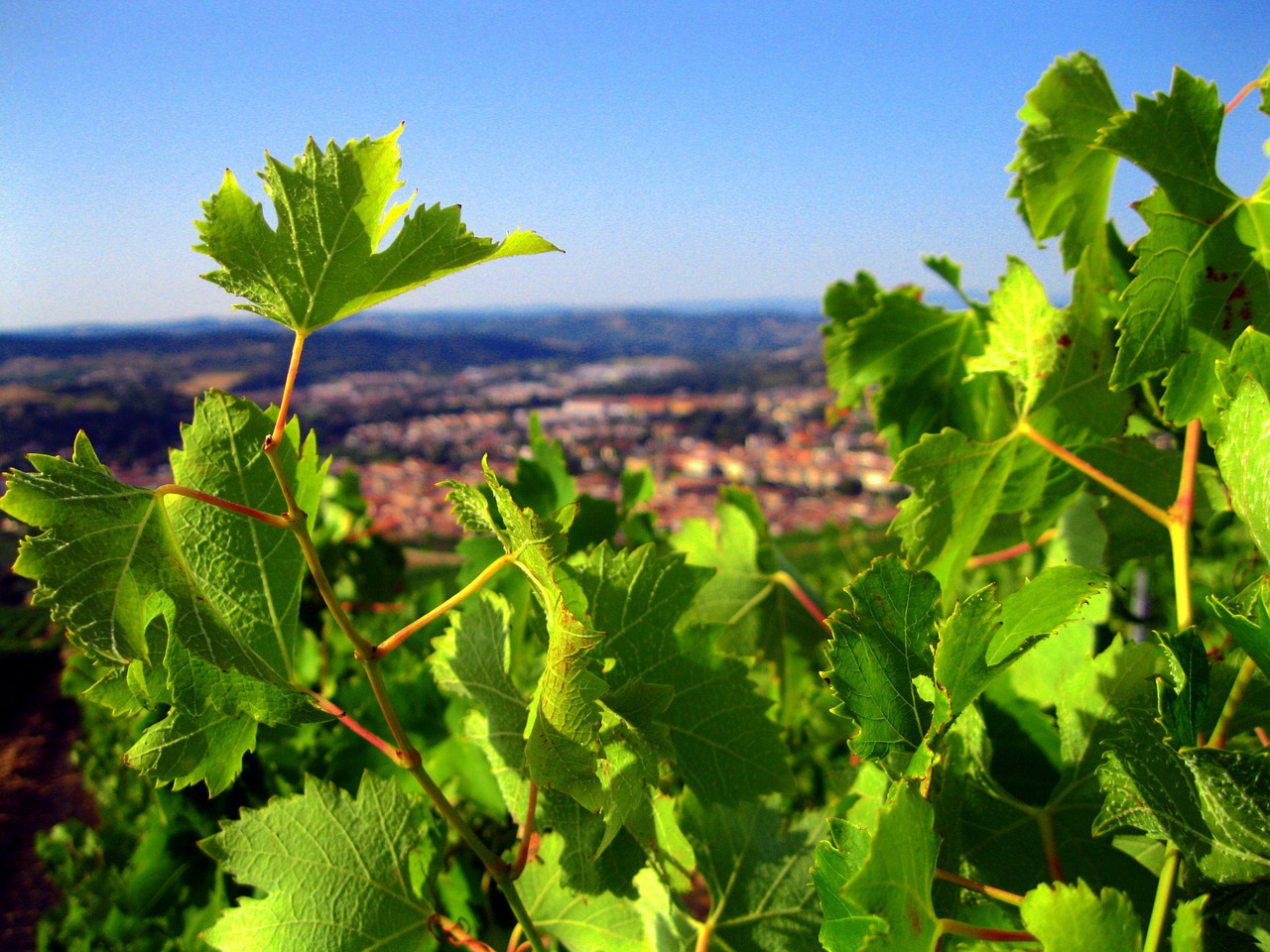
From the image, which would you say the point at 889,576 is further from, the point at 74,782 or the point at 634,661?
the point at 74,782

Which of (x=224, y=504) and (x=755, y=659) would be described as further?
(x=755, y=659)

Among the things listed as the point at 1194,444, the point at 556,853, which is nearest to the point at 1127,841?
the point at 1194,444

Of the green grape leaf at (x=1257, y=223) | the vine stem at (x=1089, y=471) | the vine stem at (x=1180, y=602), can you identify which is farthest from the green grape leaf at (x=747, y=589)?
the green grape leaf at (x=1257, y=223)

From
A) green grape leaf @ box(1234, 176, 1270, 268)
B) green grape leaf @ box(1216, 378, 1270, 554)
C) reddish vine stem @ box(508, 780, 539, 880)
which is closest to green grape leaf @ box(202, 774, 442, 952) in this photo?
reddish vine stem @ box(508, 780, 539, 880)

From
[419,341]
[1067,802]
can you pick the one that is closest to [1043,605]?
[1067,802]

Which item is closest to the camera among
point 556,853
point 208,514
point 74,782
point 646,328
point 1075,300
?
point 208,514

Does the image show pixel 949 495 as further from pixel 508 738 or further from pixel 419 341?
pixel 419 341
